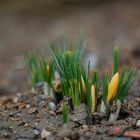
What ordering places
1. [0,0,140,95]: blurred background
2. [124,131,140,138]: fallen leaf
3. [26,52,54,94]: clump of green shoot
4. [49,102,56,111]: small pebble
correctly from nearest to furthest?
[124,131,140,138]: fallen leaf → [49,102,56,111]: small pebble → [26,52,54,94]: clump of green shoot → [0,0,140,95]: blurred background

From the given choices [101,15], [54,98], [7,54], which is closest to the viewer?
[54,98]

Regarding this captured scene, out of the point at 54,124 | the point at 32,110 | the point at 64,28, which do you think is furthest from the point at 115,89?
the point at 64,28

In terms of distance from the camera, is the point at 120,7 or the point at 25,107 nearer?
the point at 25,107

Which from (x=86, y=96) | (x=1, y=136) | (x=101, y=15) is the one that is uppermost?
(x=101, y=15)

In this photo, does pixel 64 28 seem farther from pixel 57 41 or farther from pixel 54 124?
pixel 54 124

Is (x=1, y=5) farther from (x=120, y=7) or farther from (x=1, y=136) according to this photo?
(x=1, y=136)

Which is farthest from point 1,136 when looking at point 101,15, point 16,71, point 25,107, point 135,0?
point 135,0

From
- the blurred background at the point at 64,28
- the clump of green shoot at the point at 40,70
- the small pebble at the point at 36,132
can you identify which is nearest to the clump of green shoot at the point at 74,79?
the clump of green shoot at the point at 40,70

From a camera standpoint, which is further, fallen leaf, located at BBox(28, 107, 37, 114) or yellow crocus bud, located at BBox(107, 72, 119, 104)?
fallen leaf, located at BBox(28, 107, 37, 114)

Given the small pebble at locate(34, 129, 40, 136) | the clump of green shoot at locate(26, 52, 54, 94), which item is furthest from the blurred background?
the small pebble at locate(34, 129, 40, 136)

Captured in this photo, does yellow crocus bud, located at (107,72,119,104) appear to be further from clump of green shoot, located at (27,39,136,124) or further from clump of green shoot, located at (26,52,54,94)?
clump of green shoot, located at (26,52,54,94)
